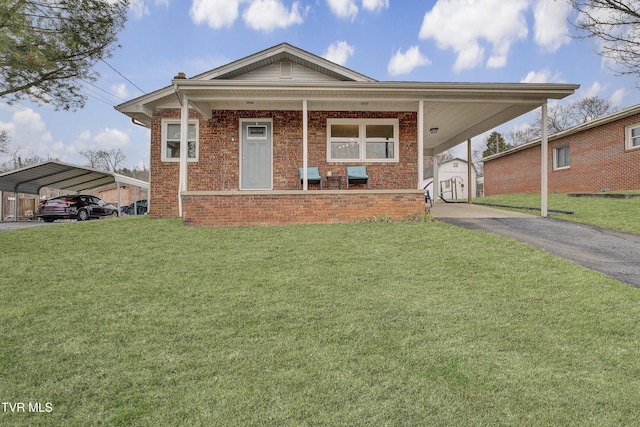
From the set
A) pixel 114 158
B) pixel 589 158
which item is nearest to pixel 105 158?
pixel 114 158

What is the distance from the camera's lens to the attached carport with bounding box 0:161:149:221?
15062mm

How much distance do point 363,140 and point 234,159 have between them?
373 centimetres

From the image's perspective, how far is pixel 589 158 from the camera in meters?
15.1

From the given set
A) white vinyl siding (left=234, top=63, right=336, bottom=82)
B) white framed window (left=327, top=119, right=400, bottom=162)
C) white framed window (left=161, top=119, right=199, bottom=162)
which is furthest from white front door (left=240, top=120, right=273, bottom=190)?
white framed window (left=327, top=119, right=400, bottom=162)

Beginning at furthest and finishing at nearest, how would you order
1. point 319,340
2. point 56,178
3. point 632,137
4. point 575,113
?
point 575,113
point 56,178
point 632,137
point 319,340

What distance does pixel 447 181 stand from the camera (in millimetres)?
35781

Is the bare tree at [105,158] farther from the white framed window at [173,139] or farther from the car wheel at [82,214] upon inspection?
the white framed window at [173,139]

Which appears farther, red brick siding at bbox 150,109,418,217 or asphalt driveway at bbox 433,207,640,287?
red brick siding at bbox 150,109,418,217

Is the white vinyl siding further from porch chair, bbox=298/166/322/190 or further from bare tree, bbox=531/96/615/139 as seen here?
bare tree, bbox=531/96/615/139

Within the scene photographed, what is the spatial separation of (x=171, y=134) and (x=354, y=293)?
8.70 m

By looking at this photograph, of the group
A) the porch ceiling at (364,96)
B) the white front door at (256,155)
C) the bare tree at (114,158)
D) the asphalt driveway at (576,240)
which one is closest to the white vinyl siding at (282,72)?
the porch ceiling at (364,96)

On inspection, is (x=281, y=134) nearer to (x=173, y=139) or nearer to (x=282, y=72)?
(x=282, y=72)

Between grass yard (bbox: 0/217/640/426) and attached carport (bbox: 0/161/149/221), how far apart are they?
12.0 metres

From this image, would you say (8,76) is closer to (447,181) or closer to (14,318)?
(14,318)
